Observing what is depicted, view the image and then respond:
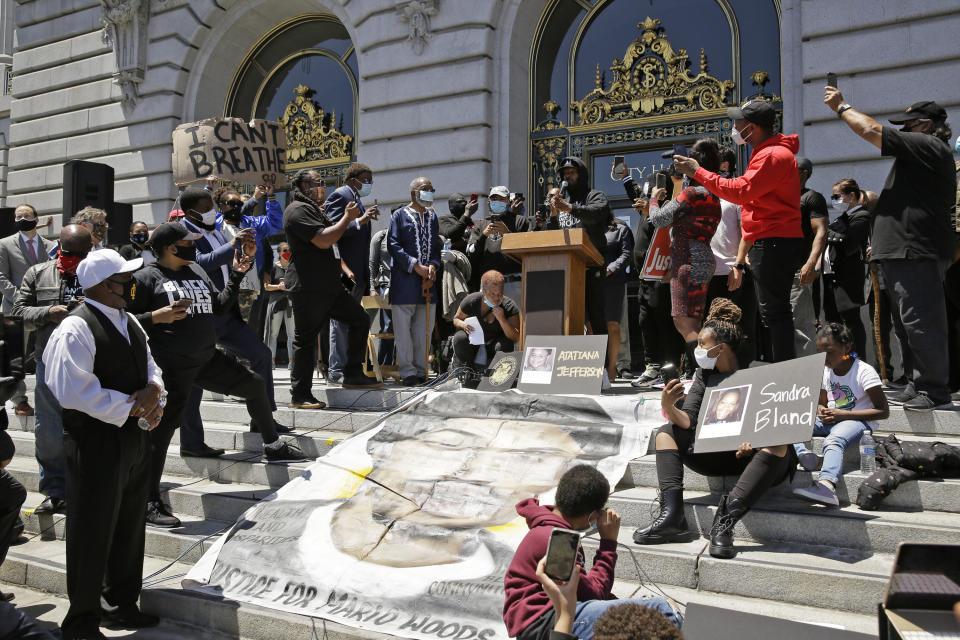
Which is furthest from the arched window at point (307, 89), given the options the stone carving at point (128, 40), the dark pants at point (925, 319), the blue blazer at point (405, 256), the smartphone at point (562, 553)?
the smartphone at point (562, 553)

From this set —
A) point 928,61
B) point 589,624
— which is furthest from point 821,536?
point 928,61

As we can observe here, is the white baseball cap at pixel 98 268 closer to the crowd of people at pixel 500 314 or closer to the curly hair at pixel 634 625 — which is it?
the crowd of people at pixel 500 314

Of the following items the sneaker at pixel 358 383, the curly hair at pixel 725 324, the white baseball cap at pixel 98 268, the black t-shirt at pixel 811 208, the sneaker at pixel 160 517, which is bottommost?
the sneaker at pixel 160 517

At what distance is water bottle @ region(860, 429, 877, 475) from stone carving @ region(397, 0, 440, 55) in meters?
11.1

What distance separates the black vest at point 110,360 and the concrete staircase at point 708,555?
133 cm

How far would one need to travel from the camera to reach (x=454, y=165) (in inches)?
533

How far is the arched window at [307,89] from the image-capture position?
16828 mm

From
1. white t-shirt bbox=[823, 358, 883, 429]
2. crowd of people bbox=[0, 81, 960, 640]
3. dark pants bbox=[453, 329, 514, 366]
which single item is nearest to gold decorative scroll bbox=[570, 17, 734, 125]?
crowd of people bbox=[0, 81, 960, 640]

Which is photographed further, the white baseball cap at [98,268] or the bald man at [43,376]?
the bald man at [43,376]

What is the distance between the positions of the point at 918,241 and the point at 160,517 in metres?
6.10

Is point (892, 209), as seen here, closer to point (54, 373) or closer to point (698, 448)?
point (698, 448)

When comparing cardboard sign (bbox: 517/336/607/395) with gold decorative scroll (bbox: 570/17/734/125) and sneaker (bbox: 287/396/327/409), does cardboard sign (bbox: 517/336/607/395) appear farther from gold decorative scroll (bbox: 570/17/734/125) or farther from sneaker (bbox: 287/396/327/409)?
gold decorative scroll (bbox: 570/17/734/125)

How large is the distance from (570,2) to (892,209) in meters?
9.70

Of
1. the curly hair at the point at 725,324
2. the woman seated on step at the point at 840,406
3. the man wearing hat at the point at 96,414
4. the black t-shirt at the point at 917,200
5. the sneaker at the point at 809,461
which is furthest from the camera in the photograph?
the black t-shirt at the point at 917,200
